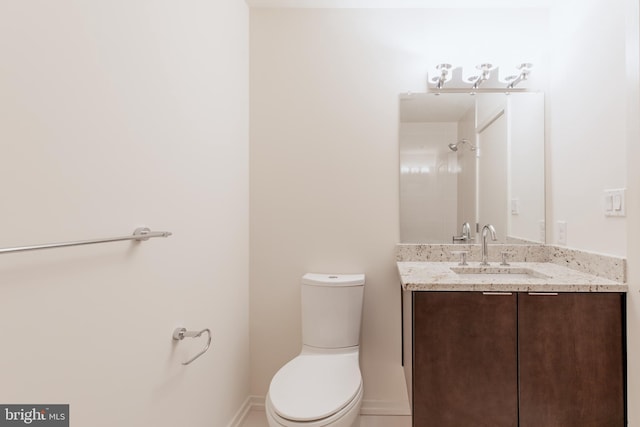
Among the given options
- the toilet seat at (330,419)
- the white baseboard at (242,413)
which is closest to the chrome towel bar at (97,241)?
the toilet seat at (330,419)

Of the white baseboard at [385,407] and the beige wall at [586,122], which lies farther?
the white baseboard at [385,407]

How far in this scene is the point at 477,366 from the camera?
1.51 meters

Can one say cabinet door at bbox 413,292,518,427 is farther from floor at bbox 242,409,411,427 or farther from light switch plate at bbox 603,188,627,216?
floor at bbox 242,409,411,427

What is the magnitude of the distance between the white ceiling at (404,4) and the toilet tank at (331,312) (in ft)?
5.44

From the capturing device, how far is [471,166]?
85.7 inches

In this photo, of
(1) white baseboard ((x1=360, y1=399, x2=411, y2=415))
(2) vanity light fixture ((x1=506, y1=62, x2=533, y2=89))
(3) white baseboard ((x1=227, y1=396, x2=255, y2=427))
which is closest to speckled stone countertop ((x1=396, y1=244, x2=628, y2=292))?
(1) white baseboard ((x1=360, y1=399, x2=411, y2=415))

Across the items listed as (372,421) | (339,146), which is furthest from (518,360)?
(339,146)

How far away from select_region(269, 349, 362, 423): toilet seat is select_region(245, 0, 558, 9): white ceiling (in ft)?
6.78

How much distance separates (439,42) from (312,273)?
5.33 feet

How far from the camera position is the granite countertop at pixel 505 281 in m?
1.50

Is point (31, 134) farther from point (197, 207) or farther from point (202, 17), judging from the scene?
point (202, 17)

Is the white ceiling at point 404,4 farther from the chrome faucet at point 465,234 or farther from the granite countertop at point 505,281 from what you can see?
the granite countertop at point 505,281

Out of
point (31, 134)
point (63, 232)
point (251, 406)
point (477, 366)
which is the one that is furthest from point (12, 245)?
point (251, 406)

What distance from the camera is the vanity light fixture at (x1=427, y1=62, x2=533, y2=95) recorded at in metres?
2.16
